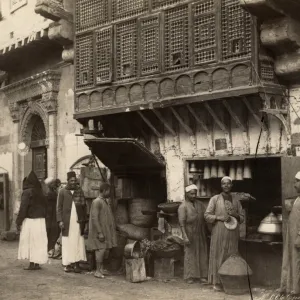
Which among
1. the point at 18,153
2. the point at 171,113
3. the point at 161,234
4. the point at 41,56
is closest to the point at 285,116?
the point at 171,113

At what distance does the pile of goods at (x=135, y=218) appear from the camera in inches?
439

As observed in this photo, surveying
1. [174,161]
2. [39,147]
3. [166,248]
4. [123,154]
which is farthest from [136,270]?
[39,147]

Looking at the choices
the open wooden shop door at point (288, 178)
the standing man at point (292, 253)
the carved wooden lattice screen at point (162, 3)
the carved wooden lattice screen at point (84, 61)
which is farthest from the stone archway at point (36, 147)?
the standing man at point (292, 253)

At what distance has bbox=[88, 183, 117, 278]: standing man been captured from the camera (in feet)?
33.6

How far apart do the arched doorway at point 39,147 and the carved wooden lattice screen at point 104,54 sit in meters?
4.49

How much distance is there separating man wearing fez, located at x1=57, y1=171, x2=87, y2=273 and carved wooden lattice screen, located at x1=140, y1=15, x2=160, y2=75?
2.67m

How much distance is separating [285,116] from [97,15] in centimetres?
463

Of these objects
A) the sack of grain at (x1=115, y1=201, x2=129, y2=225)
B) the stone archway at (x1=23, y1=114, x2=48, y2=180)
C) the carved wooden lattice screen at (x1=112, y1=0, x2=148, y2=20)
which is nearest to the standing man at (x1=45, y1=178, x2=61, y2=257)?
the sack of grain at (x1=115, y1=201, x2=129, y2=225)

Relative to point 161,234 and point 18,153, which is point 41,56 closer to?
point 18,153

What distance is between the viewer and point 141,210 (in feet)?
38.3

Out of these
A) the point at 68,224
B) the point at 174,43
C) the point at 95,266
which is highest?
the point at 174,43

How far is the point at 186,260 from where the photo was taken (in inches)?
375

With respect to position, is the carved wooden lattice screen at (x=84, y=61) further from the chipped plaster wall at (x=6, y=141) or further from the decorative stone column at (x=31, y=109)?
the chipped plaster wall at (x=6, y=141)

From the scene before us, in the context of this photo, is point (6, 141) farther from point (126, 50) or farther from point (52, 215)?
point (126, 50)
